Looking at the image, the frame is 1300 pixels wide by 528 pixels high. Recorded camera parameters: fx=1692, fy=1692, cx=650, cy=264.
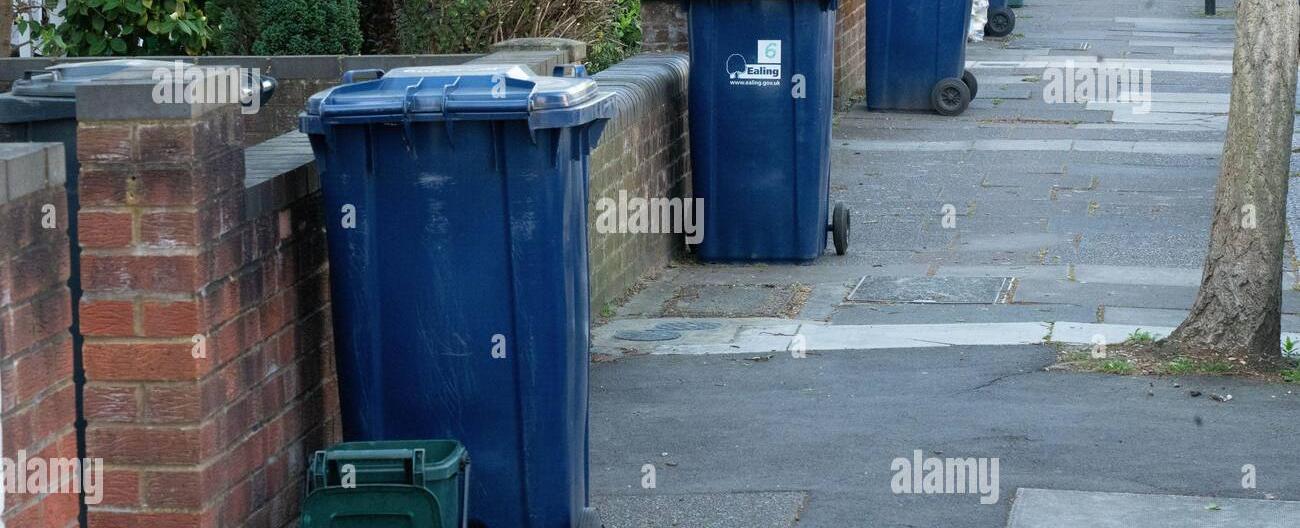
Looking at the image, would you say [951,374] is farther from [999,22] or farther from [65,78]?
[999,22]

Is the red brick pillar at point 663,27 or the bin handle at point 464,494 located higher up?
the red brick pillar at point 663,27

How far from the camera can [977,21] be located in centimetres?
2139

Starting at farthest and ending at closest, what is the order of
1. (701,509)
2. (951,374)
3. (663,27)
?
1. (663,27)
2. (951,374)
3. (701,509)

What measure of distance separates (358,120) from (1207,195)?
8.39m

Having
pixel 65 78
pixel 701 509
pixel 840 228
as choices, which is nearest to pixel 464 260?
pixel 701 509

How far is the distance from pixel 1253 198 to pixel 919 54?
839 cm

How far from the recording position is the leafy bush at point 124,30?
32.8 ft

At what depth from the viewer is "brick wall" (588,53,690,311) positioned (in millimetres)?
8445

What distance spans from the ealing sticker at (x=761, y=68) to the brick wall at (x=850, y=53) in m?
6.09

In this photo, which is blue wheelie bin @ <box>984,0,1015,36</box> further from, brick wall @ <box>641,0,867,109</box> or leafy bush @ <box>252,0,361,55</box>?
leafy bush @ <box>252,0,361,55</box>

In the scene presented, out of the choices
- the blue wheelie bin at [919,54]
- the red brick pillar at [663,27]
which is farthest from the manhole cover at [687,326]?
the blue wheelie bin at [919,54]

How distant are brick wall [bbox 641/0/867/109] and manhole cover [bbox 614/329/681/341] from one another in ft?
10.9

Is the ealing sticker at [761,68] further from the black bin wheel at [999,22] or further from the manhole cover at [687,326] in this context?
the black bin wheel at [999,22]

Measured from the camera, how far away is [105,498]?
4.34 metres
